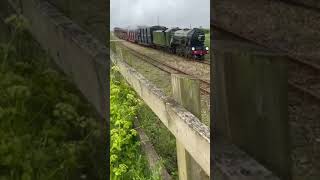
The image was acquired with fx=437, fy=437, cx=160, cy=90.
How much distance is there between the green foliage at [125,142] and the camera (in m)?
3.51

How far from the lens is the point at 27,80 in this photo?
1906 millimetres

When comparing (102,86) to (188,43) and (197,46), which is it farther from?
(188,43)

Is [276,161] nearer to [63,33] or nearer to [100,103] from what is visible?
[100,103]

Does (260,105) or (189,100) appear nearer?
(260,105)

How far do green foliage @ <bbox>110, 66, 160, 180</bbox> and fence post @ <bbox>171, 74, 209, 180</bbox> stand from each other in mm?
1232

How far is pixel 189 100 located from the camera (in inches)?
74.3

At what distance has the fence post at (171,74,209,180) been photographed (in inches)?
72.7

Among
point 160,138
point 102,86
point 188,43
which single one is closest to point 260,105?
point 102,86

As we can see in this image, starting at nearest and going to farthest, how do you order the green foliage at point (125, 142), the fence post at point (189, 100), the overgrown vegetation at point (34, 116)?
the overgrown vegetation at point (34, 116)
the fence post at point (189, 100)
the green foliage at point (125, 142)

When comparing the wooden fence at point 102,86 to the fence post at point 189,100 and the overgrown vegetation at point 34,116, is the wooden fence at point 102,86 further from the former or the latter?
the overgrown vegetation at point 34,116

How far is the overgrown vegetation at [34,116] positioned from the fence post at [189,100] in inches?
20.2

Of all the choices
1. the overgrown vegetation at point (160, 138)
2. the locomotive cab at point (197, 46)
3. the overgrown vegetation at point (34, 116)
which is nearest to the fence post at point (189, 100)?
the overgrown vegetation at point (34, 116)

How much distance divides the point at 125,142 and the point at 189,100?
7.47 ft

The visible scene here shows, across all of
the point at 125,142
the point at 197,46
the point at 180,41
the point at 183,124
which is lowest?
the point at 197,46
